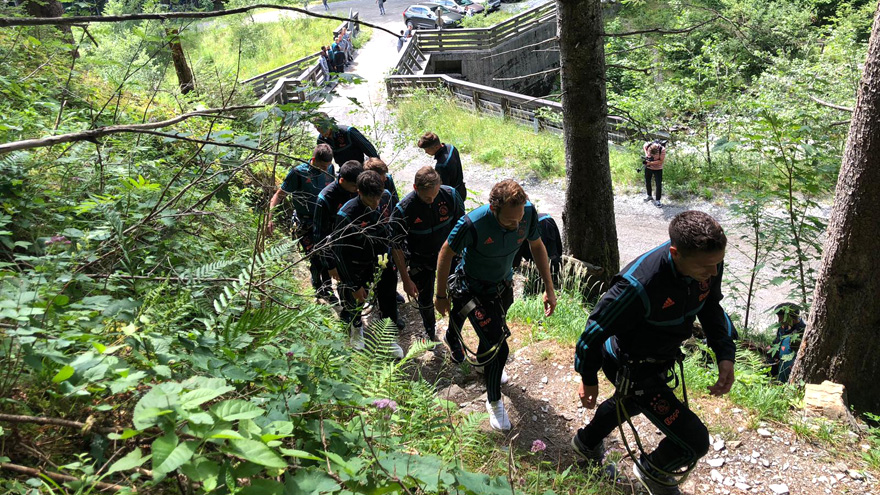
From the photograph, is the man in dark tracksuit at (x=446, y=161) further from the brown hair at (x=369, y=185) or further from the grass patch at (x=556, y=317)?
the brown hair at (x=369, y=185)

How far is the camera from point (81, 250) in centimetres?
280

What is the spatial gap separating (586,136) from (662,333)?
113 inches

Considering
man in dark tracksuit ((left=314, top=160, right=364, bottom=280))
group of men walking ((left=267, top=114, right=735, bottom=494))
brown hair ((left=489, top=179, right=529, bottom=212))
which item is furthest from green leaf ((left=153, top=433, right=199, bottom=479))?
man in dark tracksuit ((left=314, top=160, right=364, bottom=280))

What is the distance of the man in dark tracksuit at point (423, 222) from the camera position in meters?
4.94

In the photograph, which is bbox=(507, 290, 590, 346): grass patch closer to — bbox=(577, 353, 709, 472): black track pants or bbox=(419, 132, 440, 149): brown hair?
bbox=(577, 353, 709, 472): black track pants

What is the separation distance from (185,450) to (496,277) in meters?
3.12

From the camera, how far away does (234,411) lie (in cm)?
161

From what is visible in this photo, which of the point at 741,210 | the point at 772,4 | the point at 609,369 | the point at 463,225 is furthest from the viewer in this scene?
the point at 772,4

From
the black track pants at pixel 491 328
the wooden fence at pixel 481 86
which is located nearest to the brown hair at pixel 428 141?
the black track pants at pixel 491 328

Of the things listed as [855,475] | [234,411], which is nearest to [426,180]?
[234,411]

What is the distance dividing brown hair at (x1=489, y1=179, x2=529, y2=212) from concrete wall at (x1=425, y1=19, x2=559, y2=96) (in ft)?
69.2

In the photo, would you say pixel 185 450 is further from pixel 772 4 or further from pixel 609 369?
pixel 772 4

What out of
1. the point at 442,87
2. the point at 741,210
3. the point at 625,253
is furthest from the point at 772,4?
the point at 741,210

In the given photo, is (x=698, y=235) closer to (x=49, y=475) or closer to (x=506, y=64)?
(x=49, y=475)
